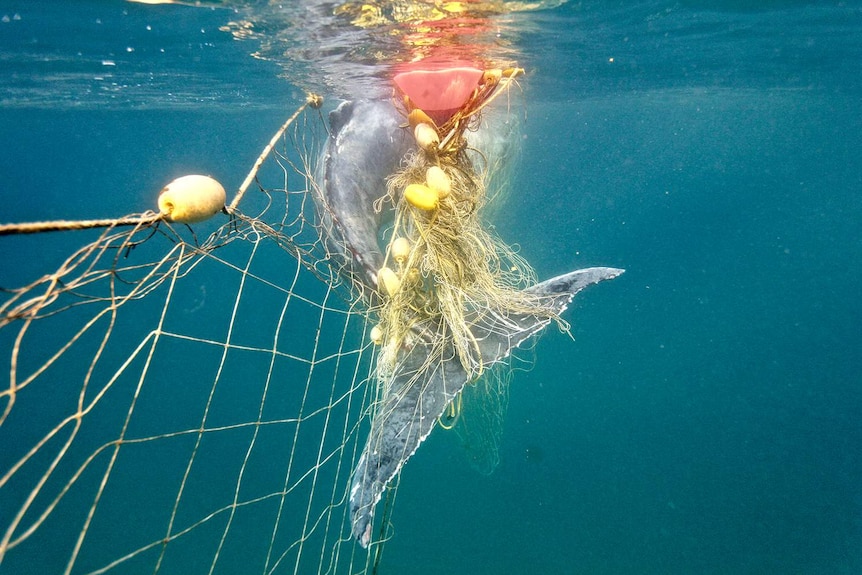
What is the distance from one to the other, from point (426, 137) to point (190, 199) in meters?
2.51

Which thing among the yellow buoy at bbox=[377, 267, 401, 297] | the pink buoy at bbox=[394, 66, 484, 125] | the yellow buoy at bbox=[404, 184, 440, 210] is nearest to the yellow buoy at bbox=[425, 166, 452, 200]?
the yellow buoy at bbox=[404, 184, 440, 210]

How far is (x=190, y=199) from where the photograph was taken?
208 cm

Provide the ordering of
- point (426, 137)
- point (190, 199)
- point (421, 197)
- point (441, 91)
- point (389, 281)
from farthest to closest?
1. point (441, 91)
2. point (426, 137)
3. point (389, 281)
4. point (421, 197)
5. point (190, 199)

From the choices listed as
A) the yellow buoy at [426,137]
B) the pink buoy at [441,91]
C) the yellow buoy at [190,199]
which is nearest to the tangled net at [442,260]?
the yellow buoy at [426,137]

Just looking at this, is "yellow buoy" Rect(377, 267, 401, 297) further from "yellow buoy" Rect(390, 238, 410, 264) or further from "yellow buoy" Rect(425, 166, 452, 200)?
"yellow buoy" Rect(425, 166, 452, 200)

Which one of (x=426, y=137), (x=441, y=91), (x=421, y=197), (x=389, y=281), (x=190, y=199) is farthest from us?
(x=441, y=91)

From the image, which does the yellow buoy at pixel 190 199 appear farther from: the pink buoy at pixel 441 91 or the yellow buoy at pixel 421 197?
the pink buoy at pixel 441 91

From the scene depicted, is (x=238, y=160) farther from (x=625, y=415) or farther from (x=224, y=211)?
(x=224, y=211)

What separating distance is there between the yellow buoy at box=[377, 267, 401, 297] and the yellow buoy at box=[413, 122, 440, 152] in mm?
1134

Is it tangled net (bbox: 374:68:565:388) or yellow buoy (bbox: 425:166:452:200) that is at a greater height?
yellow buoy (bbox: 425:166:452:200)

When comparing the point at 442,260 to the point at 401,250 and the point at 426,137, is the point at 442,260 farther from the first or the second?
the point at 426,137

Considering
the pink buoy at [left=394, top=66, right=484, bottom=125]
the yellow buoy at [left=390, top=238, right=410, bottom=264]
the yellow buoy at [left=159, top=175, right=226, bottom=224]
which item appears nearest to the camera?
the yellow buoy at [left=159, top=175, right=226, bottom=224]

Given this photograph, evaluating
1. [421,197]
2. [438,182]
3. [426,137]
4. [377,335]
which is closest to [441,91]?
[426,137]

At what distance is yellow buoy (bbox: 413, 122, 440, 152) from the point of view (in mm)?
4234
